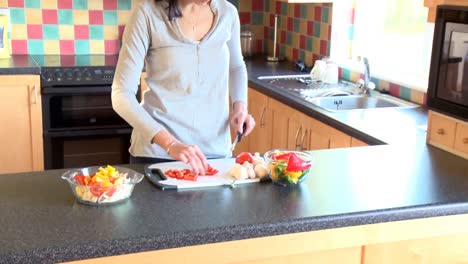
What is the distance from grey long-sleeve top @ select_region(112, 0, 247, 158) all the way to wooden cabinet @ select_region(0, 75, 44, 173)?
64.1 inches

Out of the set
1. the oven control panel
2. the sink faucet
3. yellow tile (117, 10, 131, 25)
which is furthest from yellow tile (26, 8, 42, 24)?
the sink faucet

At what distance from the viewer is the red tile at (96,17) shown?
394cm

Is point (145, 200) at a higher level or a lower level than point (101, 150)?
higher

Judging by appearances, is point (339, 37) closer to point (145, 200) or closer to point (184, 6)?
point (184, 6)

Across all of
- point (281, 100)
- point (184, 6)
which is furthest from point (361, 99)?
point (184, 6)

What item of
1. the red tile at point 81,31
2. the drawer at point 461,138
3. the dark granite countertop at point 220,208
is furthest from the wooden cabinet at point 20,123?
the drawer at point 461,138

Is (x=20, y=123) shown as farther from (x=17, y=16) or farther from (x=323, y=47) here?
(x=323, y=47)

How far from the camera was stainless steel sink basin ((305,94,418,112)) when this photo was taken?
→ 2.89m

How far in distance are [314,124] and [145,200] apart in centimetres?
142

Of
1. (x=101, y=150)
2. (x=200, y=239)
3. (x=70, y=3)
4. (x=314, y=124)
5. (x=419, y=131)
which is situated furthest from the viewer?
(x=70, y=3)

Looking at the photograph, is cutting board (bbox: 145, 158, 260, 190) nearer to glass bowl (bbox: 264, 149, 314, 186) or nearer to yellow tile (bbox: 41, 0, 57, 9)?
glass bowl (bbox: 264, 149, 314, 186)

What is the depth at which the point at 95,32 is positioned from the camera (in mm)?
3975

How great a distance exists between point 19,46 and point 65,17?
0.34 meters

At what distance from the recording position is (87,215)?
1.34m
